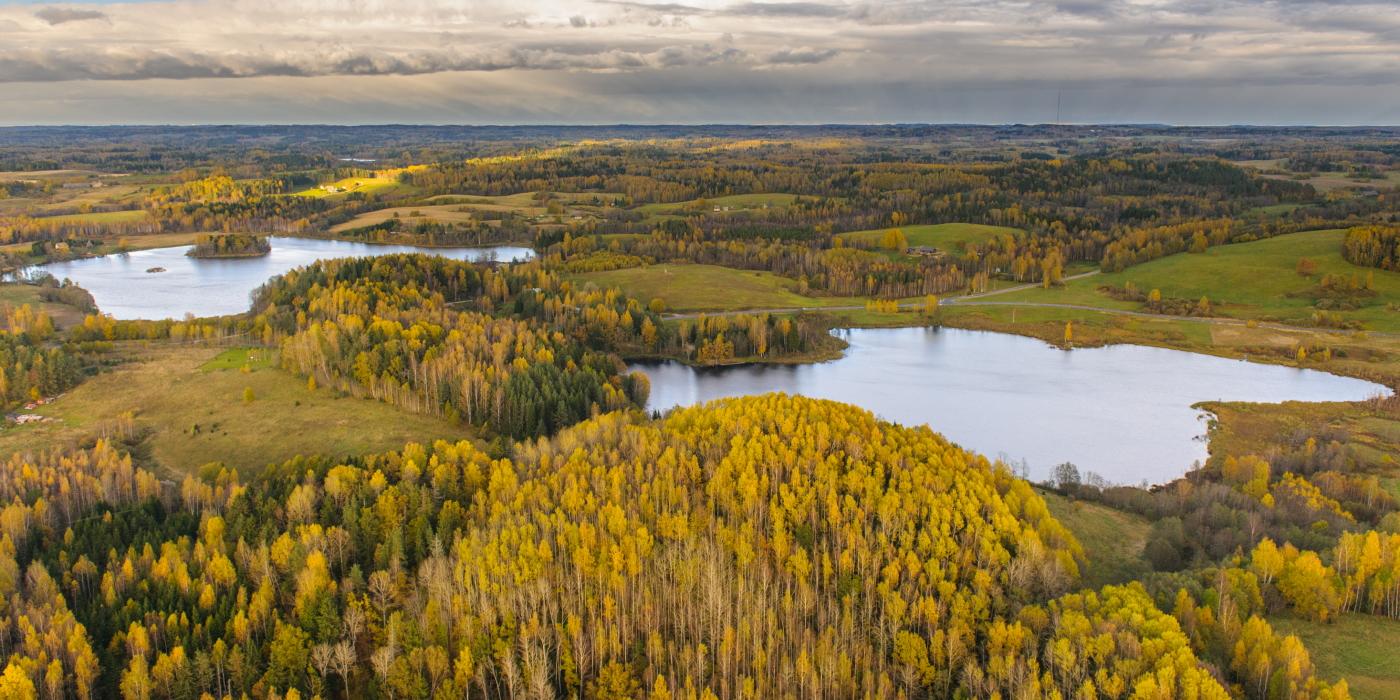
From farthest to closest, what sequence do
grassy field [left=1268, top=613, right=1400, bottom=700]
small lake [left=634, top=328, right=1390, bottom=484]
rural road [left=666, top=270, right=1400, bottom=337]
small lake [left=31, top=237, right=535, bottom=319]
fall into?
small lake [left=31, top=237, right=535, bottom=319], rural road [left=666, top=270, right=1400, bottom=337], small lake [left=634, top=328, right=1390, bottom=484], grassy field [left=1268, top=613, right=1400, bottom=700]

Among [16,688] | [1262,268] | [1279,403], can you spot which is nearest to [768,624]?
[16,688]

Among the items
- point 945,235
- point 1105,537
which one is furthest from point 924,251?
point 1105,537

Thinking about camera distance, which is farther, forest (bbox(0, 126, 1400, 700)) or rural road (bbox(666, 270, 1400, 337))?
rural road (bbox(666, 270, 1400, 337))

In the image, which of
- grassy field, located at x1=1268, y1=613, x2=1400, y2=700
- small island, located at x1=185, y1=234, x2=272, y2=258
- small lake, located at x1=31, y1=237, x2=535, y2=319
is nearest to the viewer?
grassy field, located at x1=1268, y1=613, x2=1400, y2=700

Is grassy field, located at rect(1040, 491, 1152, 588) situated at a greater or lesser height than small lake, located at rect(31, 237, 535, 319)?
lesser

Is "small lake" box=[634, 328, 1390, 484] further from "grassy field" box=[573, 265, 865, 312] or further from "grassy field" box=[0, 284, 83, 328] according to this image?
"grassy field" box=[0, 284, 83, 328]

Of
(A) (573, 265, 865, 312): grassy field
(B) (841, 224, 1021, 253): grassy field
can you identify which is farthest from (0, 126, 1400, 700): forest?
(B) (841, 224, 1021, 253): grassy field
